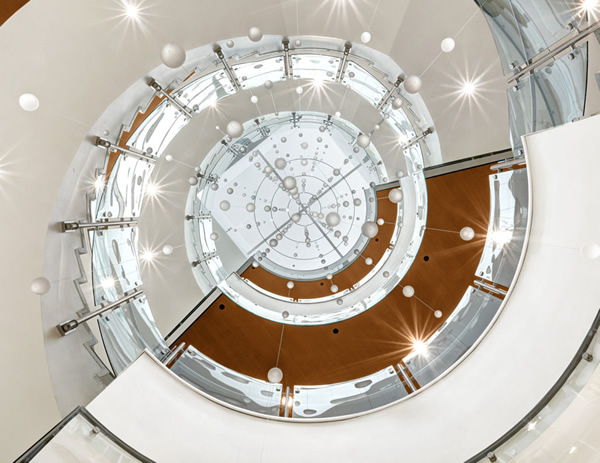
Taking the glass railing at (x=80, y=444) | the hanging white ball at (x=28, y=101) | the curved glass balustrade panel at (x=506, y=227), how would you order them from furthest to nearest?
1. the curved glass balustrade panel at (x=506, y=227)
2. the hanging white ball at (x=28, y=101)
3. the glass railing at (x=80, y=444)

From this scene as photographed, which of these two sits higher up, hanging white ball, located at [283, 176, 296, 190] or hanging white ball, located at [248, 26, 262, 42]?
hanging white ball, located at [283, 176, 296, 190]

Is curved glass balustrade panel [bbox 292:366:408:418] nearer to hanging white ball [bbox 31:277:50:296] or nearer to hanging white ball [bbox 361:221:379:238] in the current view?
hanging white ball [bbox 361:221:379:238]

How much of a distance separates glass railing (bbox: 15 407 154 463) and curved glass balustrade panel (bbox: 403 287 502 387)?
3188mm

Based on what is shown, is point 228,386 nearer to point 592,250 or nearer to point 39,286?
point 39,286

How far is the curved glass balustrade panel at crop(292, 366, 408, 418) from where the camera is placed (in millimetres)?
3928

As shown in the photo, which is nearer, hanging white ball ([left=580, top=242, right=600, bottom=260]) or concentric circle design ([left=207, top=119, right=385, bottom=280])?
hanging white ball ([left=580, top=242, right=600, bottom=260])

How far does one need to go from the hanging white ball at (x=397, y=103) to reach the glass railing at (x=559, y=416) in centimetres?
347

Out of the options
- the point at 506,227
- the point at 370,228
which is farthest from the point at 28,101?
the point at 506,227

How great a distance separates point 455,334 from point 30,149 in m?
5.06

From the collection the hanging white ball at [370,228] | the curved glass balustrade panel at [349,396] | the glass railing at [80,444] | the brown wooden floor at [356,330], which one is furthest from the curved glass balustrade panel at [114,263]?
the hanging white ball at [370,228]

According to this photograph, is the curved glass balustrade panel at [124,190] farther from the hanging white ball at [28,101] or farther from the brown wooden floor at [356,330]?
the brown wooden floor at [356,330]

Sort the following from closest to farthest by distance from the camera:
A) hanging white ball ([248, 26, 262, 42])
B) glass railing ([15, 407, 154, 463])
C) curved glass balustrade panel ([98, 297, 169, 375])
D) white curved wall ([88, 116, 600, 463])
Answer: glass railing ([15, 407, 154, 463]) → white curved wall ([88, 116, 600, 463]) → hanging white ball ([248, 26, 262, 42]) → curved glass balustrade panel ([98, 297, 169, 375])

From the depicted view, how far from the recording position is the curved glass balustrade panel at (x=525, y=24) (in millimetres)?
2744

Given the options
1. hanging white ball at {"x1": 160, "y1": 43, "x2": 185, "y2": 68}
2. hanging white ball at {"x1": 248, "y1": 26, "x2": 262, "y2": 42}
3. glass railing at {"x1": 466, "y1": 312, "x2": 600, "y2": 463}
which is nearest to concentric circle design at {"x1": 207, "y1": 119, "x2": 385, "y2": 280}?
hanging white ball at {"x1": 248, "y1": 26, "x2": 262, "y2": 42}
